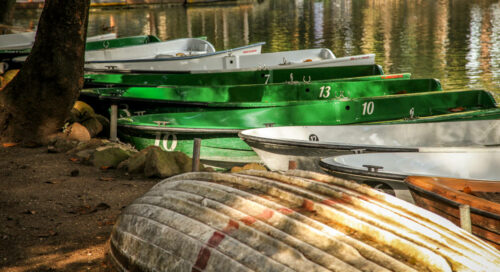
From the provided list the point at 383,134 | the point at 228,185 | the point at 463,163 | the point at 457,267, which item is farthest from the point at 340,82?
the point at 457,267

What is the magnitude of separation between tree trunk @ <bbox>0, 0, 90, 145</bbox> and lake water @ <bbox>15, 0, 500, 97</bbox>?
447 inches

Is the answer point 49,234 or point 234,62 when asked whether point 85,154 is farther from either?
point 234,62

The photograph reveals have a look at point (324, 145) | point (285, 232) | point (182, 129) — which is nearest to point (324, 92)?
point (182, 129)

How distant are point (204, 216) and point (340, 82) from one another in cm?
839

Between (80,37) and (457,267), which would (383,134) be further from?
(457,267)

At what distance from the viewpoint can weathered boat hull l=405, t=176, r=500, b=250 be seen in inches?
188

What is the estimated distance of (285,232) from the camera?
10.6ft

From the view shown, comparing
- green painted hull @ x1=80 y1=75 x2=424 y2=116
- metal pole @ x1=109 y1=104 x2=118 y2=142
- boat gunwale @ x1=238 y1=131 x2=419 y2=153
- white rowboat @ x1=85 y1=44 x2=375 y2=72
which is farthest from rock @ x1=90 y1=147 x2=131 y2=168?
white rowboat @ x1=85 y1=44 x2=375 y2=72

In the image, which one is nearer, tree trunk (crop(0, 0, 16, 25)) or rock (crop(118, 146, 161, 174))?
rock (crop(118, 146, 161, 174))

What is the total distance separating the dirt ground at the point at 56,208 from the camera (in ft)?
15.5

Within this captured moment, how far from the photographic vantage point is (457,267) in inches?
121

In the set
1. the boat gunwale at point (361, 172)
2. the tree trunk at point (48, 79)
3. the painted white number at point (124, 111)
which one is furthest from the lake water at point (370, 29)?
the tree trunk at point (48, 79)

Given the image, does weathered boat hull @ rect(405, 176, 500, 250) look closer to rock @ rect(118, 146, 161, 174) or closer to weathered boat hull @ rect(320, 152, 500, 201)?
weathered boat hull @ rect(320, 152, 500, 201)

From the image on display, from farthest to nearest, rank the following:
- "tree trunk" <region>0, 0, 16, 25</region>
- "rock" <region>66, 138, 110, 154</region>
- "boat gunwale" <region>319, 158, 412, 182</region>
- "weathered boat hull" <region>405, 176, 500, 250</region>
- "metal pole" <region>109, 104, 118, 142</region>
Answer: "tree trunk" <region>0, 0, 16, 25</region> → "metal pole" <region>109, 104, 118, 142</region> → "rock" <region>66, 138, 110, 154</region> → "boat gunwale" <region>319, 158, 412, 182</region> → "weathered boat hull" <region>405, 176, 500, 250</region>
